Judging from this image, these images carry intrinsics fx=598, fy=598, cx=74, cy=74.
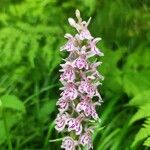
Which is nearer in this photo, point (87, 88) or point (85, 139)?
point (87, 88)

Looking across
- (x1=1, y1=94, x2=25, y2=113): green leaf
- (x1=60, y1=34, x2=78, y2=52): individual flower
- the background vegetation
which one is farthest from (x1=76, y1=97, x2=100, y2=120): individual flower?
the background vegetation

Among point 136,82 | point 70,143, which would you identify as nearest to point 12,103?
point 136,82

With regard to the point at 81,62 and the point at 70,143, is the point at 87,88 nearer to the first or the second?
the point at 81,62

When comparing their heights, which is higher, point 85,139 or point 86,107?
point 86,107

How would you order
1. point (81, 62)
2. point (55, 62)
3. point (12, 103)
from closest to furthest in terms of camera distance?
point (81, 62) → point (12, 103) → point (55, 62)

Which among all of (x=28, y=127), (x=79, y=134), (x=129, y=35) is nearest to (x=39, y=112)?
(x=28, y=127)

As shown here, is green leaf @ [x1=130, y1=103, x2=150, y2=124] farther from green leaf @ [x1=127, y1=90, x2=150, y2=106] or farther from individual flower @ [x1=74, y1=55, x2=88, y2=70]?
individual flower @ [x1=74, y1=55, x2=88, y2=70]

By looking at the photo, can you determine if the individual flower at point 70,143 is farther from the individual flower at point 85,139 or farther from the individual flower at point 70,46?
the individual flower at point 70,46
